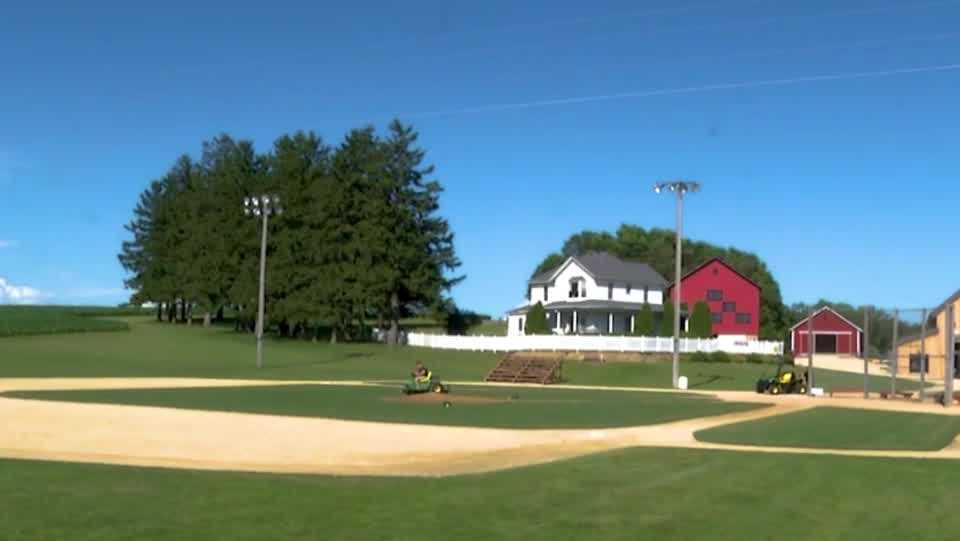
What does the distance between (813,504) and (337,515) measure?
586 cm

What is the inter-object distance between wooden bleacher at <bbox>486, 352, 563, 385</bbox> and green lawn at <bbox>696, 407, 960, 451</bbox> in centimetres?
2638

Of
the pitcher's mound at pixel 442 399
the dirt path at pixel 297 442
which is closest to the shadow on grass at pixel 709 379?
the pitcher's mound at pixel 442 399

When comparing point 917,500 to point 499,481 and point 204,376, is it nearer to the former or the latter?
point 499,481

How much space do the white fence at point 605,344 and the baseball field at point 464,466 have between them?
27.0m

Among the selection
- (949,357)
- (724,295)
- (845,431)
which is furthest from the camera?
(724,295)

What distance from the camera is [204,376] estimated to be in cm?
5319

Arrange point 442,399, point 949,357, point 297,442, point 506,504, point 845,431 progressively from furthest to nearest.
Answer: point 949,357 < point 442,399 < point 845,431 < point 297,442 < point 506,504

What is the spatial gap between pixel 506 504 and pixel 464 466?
486cm

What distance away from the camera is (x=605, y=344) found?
67.9 meters

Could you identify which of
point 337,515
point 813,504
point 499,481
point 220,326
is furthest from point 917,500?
point 220,326

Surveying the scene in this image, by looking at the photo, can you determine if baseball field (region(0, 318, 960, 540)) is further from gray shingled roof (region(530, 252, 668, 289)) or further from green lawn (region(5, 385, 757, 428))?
gray shingled roof (region(530, 252, 668, 289))

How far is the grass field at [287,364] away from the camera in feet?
183

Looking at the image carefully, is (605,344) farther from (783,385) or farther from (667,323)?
(783,385)

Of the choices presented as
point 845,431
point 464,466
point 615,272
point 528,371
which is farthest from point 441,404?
point 615,272
